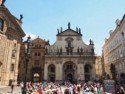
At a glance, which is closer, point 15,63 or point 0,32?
point 0,32

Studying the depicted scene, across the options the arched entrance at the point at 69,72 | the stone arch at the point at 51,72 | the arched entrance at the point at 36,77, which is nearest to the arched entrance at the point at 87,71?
the arched entrance at the point at 69,72

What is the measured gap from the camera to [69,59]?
51.4 meters

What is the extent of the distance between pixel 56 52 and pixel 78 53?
6774mm

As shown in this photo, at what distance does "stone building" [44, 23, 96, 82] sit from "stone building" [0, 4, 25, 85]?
2110 cm

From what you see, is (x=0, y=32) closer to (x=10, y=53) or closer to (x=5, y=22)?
(x=5, y=22)

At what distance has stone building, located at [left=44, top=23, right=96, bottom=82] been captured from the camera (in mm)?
50344

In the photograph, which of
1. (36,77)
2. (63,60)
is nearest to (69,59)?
(63,60)

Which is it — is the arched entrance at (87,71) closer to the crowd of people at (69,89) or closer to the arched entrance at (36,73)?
the arched entrance at (36,73)

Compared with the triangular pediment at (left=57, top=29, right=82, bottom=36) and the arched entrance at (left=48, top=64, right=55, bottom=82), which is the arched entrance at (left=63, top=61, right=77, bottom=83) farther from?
the triangular pediment at (left=57, top=29, right=82, bottom=36)

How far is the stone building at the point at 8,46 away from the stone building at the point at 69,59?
21.1 metres

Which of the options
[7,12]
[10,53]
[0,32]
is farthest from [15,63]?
[7,12]

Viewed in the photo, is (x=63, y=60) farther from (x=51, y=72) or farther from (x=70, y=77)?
(x=70, y=77)

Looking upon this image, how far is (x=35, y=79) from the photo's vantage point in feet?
178

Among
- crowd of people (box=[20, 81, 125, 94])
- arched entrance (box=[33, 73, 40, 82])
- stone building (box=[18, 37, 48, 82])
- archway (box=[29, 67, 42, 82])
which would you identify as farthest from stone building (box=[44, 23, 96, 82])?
crowd of people (box=[20, 81, 125, 94])
